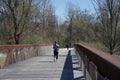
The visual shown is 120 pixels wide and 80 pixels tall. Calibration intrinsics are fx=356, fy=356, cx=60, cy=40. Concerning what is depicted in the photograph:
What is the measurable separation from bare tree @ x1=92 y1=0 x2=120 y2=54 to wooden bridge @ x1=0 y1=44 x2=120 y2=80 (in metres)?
1.22

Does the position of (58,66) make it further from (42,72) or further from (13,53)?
(13,53)

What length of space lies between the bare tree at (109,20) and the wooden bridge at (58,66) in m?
1.22

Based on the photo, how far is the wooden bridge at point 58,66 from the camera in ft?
20.5

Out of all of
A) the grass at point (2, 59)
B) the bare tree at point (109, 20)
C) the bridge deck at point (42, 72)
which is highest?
the bare tree at point (109, 20)

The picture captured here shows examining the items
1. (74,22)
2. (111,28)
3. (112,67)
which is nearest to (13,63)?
(111,28)

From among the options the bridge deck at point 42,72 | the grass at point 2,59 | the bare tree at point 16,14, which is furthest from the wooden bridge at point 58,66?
the bare tree at point 16,14

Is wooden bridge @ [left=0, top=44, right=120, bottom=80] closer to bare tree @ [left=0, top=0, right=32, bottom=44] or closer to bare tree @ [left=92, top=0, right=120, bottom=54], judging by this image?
bare tree @ [left=92, top=0, right=120, bottom=54]

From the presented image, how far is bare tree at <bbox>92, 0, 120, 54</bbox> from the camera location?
15.8 m

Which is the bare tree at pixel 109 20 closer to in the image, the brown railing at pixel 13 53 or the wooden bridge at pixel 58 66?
the wooden bridge at pixel 58 66

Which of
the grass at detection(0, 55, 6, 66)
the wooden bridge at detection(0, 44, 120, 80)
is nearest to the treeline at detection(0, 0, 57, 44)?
the wooden bridge at detection(0, 44, 120, 80)

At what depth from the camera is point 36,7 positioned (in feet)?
176

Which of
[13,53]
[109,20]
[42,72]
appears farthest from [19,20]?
[109,20]

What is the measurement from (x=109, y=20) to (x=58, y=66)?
8259mm

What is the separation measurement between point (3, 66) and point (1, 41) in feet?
102
